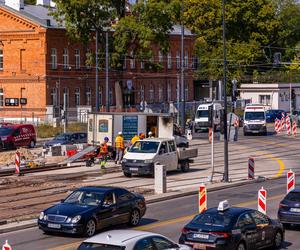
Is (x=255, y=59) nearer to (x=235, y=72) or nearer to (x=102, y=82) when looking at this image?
(x=235, y=72)

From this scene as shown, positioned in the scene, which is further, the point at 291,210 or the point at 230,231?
the point at 291,210

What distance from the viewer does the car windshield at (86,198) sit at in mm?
23584

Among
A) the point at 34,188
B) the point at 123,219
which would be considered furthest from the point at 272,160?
the point at 123,219

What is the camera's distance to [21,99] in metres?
76.6

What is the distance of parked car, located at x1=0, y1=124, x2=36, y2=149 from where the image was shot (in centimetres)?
5519

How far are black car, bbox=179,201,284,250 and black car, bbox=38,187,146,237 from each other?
3.58 metres

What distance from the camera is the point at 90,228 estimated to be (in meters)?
22.8

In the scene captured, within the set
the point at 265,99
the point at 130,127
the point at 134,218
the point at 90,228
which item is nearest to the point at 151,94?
the point at 265,99

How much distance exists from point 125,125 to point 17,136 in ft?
36.9

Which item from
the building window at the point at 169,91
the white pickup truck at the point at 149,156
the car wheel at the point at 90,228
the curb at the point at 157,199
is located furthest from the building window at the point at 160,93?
the car wheel at the point at 90,228

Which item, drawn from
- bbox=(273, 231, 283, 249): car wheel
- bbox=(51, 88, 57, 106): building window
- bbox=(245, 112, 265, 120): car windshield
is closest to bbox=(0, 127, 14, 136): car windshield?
bbox=(245, 112, 265, 120): car windshield

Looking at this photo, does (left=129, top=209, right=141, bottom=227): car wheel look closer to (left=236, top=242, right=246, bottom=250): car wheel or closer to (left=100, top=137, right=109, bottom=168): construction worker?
(left=236, top=242, right=246, bottom=250): car wheel

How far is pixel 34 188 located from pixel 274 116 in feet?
181

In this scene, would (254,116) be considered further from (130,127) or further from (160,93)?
(160,93)
